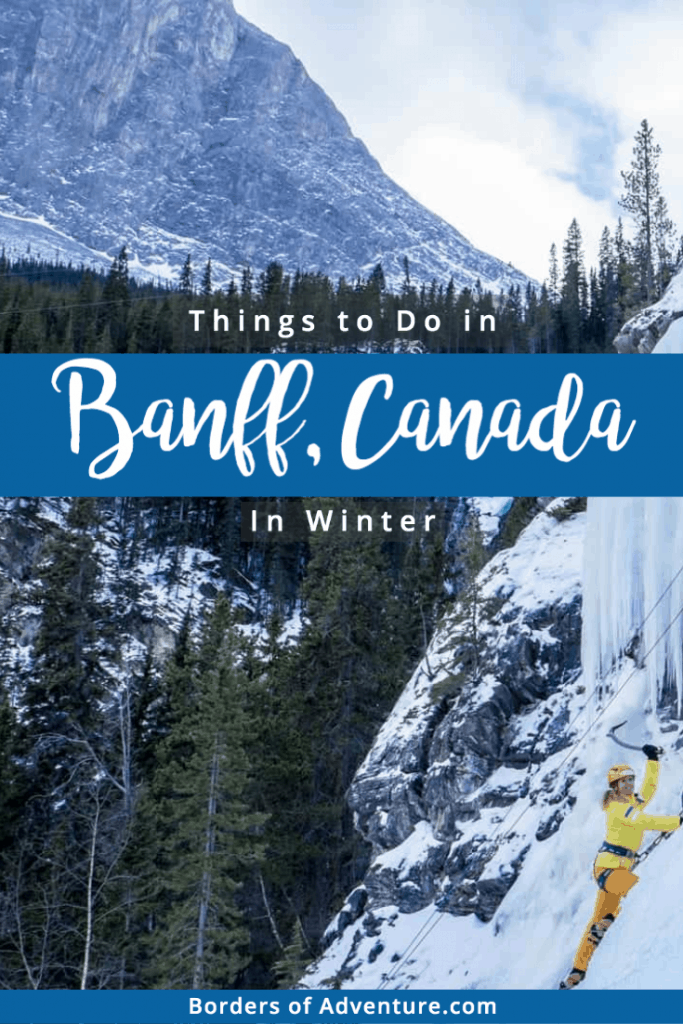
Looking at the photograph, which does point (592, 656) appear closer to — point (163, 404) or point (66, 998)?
point (163, 404)

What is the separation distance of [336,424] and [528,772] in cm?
618

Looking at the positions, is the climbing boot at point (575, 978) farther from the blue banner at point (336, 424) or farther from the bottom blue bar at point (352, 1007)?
the blue banner at point (336, 424)

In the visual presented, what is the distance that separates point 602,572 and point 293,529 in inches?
1505

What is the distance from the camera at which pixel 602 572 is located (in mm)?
12336

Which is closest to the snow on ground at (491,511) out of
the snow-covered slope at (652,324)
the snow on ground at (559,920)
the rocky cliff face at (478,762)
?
the snow-covered slope at (652,324)

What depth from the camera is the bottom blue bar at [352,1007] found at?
24.3 ft

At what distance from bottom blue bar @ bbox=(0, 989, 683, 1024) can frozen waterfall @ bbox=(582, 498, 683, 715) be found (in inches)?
145

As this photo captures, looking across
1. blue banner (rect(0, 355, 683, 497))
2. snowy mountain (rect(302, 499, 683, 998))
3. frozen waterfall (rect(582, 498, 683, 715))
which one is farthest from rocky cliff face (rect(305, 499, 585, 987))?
blue banner (rect(0, 355, 683, 497))

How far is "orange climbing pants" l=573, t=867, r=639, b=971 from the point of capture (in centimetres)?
801

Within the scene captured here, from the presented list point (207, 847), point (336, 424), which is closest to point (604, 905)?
point (336, 424)

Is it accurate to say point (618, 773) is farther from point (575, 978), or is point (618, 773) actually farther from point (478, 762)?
point (478, 762)

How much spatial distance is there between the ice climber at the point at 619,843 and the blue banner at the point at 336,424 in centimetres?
377

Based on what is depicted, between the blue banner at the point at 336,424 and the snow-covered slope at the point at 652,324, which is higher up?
the snow-covered slope at the point at 652,324

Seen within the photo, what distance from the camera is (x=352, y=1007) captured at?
955cm
